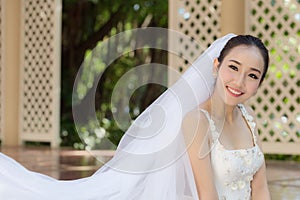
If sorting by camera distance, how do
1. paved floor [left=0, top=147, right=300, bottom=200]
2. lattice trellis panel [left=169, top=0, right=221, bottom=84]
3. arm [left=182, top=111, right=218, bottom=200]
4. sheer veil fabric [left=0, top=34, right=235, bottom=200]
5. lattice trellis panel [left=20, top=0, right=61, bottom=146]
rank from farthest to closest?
lattice trellis panel [left=20, top=0, right=61, bottom=146] < lattice trellis panel [left=169, top=0, right=221, bottom=84] < paved floor [left=0, top=147, right=300, bottom=200] < sheer veil fabric [left=0, top=34, right=235, bottom=200] < arm [left=182, top=111, right=218, bottom=200]

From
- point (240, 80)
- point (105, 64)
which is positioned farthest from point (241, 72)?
point (105, 64)

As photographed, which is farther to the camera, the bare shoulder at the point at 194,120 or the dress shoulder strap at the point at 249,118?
the dress shoulder strap at the point at 249,118

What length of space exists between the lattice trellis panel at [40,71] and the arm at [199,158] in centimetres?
620

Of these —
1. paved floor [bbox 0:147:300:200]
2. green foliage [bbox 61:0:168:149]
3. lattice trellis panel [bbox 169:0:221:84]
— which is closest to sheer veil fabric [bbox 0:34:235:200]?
paved floor [bbox 0:147:300:200]

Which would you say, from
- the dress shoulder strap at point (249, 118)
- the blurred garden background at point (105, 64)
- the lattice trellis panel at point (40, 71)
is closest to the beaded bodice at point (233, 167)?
the dress shoulder strap at point (249, 118)

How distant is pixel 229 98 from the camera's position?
2111 millimetres

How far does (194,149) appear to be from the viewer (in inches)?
80.0

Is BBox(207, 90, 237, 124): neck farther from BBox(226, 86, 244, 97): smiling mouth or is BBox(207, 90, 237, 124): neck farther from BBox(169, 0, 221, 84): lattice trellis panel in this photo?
BBox(169, 0, 221, 84): lattice trellis panel

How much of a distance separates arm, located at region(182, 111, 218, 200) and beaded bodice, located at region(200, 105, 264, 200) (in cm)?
7

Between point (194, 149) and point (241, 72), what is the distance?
31 cm

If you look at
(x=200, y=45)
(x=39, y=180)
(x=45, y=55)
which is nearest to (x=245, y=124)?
(x=39, y=180)

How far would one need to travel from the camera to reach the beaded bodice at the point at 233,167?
83.4 inches

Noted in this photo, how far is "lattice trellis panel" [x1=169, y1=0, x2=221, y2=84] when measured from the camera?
7.02 m

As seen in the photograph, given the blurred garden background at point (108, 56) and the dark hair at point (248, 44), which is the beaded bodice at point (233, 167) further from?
the blurred garden background at point (108, 56)
